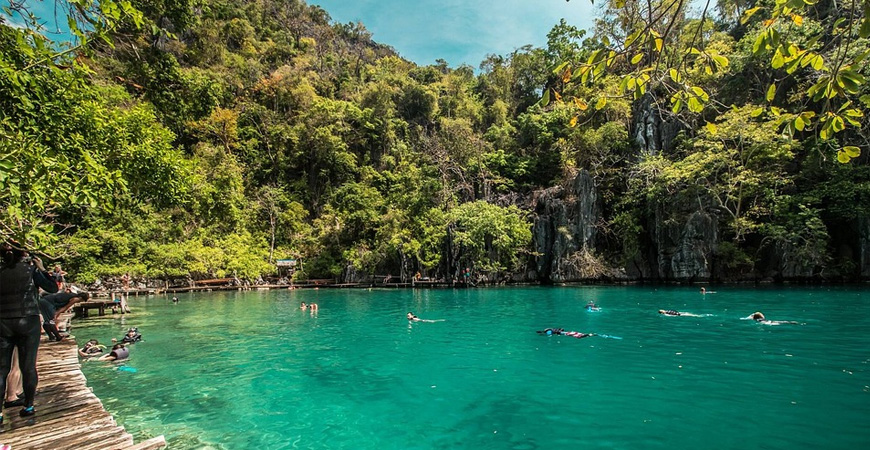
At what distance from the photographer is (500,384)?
24.9 ft

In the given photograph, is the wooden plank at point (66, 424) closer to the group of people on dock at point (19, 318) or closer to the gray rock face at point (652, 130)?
the group of people on dock at point (19, 318)

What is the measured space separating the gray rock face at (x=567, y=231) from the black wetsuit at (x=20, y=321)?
2906 cm

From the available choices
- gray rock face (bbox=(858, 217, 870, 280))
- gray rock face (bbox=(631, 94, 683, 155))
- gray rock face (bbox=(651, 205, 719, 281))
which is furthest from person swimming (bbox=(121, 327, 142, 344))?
gray rock face (bbox=(858, 217, 870, 280))

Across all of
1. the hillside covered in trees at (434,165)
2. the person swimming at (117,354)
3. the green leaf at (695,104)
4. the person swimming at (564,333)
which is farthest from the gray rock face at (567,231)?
the green leaf at (695,104)

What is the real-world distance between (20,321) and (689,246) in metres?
29.9

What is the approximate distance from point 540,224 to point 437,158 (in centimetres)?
1117

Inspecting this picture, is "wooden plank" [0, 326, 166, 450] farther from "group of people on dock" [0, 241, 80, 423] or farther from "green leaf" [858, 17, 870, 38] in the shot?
"green leaf" [858, 17, 870, 38]

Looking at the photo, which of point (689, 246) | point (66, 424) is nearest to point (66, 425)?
point (66, 424)

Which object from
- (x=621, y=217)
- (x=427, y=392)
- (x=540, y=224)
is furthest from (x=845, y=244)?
(x=427, y=392)

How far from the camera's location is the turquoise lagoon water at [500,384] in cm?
553

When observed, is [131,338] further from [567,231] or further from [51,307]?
[567,231]

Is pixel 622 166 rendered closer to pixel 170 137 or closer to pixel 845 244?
pixel 845 244

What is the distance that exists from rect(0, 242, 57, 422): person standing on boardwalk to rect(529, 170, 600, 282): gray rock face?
95.3ft

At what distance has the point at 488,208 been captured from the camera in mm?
31969
